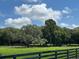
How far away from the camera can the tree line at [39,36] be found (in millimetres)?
132125

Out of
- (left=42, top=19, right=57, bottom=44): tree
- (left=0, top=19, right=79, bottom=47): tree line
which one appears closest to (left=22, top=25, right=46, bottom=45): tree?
(left=0, top=19, right=79, bottom=47): tree line

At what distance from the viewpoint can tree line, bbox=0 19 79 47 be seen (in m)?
132

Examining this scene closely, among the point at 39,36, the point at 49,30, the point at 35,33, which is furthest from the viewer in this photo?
the point at 49,30

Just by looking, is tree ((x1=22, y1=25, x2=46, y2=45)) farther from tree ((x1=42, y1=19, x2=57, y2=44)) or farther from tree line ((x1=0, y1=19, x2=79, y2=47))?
tree ((x1=42, y1=19, x2=57, y2=44))

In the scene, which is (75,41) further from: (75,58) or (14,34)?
(75,58)

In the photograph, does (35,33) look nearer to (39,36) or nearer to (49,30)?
(39,36)

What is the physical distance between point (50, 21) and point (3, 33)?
2831cm

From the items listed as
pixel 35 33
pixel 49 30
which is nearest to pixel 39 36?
pixel 35 33

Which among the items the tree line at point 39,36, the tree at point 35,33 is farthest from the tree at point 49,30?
the tree at point 35,33

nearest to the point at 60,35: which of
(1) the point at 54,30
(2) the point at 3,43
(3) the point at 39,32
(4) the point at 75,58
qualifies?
(1) the point at 54,30

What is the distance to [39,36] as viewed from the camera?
132 metres

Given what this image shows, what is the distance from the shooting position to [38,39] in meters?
129

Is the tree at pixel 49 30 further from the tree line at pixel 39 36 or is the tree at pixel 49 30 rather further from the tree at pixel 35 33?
the tree at pixel 35 33

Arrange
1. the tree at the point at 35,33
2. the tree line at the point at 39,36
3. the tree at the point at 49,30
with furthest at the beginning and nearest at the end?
1. the tree at the point at 49,30
2. the tree line at the point at 39,36
3. the tree at the point at 35,33
